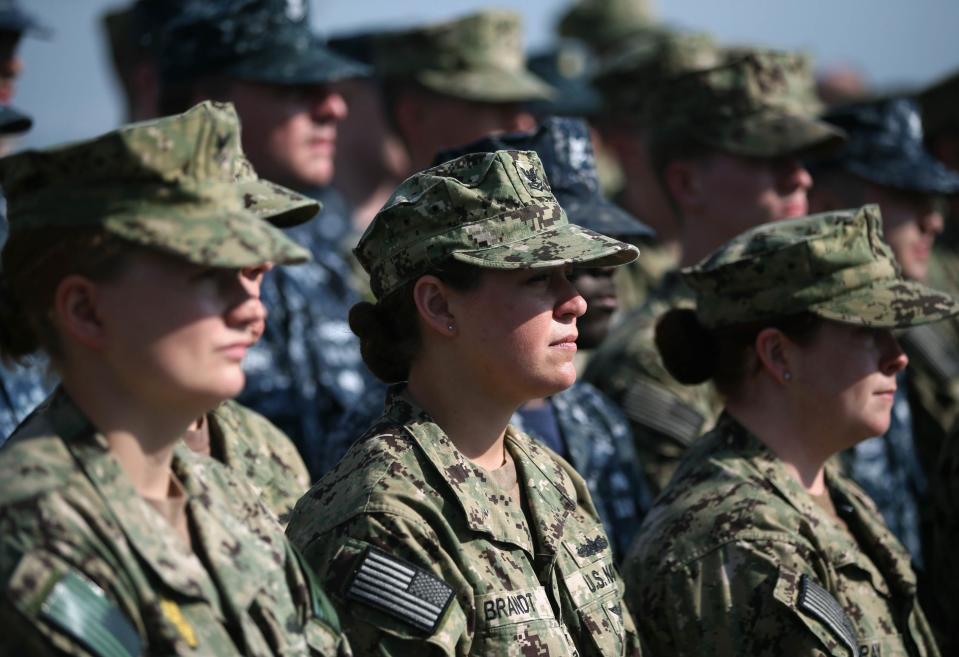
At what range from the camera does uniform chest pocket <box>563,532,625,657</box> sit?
13.9 ft

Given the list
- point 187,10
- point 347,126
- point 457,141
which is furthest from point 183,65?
point 347,126

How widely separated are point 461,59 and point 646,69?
41.1 inches

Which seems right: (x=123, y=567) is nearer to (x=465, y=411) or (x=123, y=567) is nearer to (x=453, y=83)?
(x=465, y=411)

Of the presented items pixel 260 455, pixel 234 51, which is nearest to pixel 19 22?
pixel 234 51

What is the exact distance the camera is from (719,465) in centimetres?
520

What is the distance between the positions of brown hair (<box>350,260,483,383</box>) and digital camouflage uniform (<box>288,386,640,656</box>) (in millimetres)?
140

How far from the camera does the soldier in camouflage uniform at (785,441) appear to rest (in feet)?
16.0

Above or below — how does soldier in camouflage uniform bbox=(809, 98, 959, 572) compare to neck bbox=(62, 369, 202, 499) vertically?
below

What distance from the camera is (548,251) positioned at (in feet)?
13.8

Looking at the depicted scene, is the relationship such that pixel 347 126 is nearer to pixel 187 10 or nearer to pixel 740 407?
pixel 187 10

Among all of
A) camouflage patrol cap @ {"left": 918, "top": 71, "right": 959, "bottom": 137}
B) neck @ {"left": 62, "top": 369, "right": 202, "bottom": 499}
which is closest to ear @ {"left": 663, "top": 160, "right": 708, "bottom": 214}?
camouflage patrol cap @ {"left": 918, "top": 71, "right": 959, "bottom": 137}

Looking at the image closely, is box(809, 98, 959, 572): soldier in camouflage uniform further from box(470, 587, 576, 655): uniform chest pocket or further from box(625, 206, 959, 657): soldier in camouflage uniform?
box(470, 587, 576, 655): uniform chest pocket

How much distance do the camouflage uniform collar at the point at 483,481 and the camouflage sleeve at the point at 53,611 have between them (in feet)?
4.08

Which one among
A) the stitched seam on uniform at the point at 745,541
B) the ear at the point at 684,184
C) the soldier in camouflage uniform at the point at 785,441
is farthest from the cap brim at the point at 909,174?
the stitched seam on uniform at the point at 745,541
